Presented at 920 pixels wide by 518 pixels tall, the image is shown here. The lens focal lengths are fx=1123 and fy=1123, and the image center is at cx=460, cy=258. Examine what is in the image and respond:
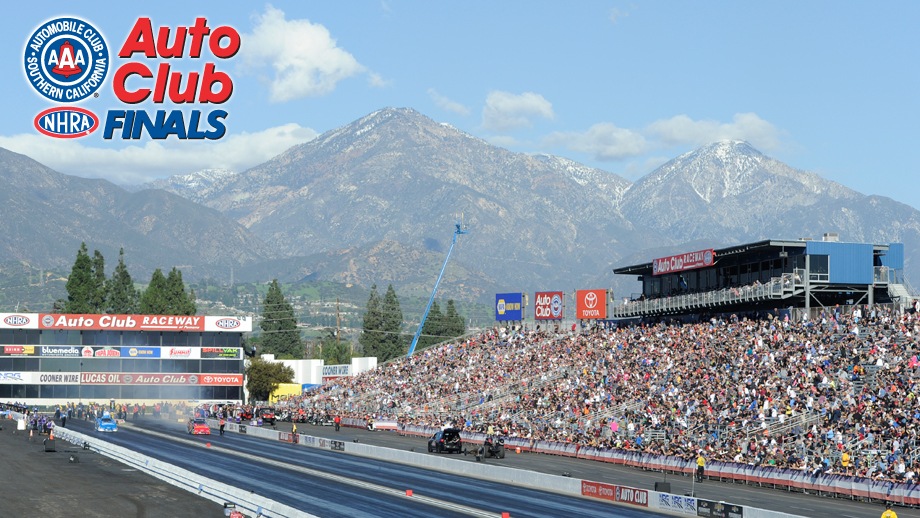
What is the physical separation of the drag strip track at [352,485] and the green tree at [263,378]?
201 ft

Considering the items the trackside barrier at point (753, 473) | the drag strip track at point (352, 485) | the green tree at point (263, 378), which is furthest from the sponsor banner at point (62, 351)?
the trackside barrier at point (753, 473)

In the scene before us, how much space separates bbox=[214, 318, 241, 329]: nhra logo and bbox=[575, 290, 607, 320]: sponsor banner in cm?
5261

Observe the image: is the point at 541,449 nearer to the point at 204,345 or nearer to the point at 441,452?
the point at 441,452

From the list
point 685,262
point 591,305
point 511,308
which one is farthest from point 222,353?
point 685,262

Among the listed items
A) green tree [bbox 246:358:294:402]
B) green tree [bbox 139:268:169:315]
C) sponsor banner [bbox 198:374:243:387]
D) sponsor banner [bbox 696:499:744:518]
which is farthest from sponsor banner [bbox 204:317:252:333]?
sponsor banner [bbox 696:499:744:518]

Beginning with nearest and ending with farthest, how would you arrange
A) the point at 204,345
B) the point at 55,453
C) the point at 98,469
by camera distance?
the point at 98,469 < the point at 55,453 < the point at 204,345

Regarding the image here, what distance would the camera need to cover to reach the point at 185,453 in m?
68.6

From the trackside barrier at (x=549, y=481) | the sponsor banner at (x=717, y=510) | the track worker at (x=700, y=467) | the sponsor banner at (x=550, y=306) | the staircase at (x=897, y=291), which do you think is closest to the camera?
the sponsor banner at (x=717, y=510)

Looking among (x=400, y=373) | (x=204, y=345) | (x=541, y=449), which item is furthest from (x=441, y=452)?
(x=204, y=345)

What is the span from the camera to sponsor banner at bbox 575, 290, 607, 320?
296ft

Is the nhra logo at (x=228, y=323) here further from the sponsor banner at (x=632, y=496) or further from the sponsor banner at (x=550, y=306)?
the sponsor banner at (x=632, y=496)

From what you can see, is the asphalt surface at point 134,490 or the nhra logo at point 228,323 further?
the nhra logo at point 228,323

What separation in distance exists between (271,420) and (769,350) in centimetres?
5311

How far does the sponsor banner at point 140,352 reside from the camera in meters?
127
